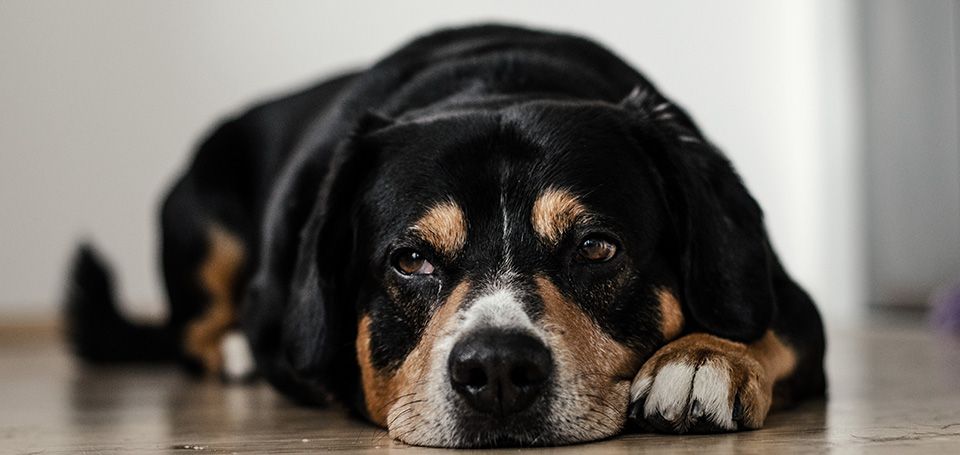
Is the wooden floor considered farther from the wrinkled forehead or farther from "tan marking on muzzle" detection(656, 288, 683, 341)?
the wrinkled forehead

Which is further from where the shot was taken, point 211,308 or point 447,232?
point 211,308

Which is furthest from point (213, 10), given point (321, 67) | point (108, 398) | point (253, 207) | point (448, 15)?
point (108, 398)

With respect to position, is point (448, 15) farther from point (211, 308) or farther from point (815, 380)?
point (815, 380)

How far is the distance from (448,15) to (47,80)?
232cm

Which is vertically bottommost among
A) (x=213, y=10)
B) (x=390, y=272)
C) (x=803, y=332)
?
(x=803, y=332)

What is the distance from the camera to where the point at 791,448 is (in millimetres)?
2053

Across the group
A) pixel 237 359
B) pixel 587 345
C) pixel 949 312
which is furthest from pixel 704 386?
pixel 949 312

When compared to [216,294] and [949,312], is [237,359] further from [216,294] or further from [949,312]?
[949,312]

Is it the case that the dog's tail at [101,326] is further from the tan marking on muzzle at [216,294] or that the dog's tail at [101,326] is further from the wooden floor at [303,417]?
the tan marking on muzzle at [216,294]

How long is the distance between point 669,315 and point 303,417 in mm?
992

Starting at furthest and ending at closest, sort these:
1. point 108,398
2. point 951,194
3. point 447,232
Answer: point 951,194 < point 108,398 < point 447,232

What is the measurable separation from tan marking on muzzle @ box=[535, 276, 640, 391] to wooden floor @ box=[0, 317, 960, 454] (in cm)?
13

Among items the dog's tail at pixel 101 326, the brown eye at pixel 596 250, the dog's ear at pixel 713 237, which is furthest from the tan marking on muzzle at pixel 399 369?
the dog's tail at pixel 101 326

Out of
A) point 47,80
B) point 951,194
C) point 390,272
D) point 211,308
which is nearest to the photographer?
point 390,272
